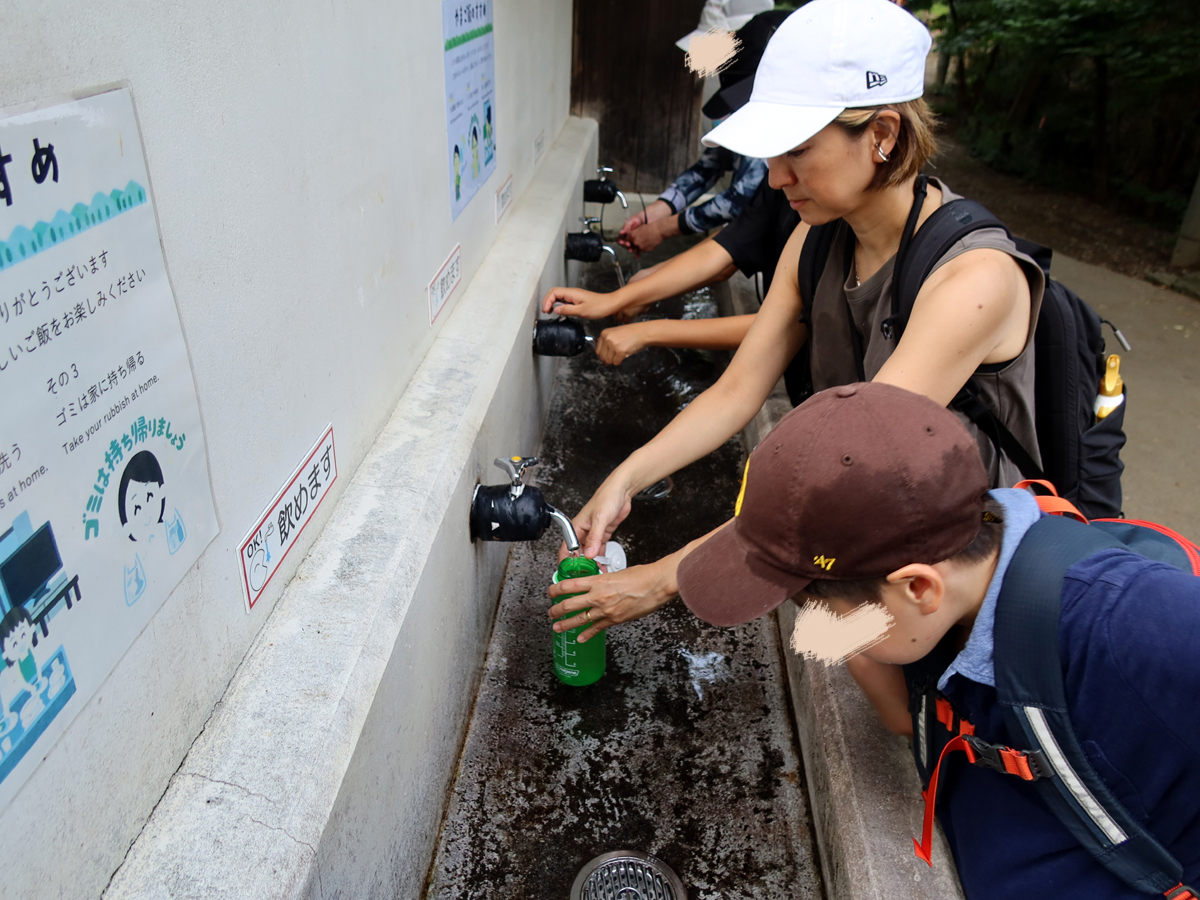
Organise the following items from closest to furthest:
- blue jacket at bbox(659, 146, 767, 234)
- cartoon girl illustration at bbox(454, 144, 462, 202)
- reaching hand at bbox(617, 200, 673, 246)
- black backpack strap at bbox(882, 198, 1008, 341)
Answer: black backpack strap at bbox(882, 198, 1008, 341), cartoon girl illustration at bbox(454, 144, 462, 202), blue jacket at bbox(659, 146, 767, 234), reaching hand at bbox(617, 200, 673, 246)

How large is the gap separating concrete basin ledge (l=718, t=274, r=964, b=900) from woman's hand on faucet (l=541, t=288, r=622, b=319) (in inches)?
67.8

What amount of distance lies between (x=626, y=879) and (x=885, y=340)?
146cm

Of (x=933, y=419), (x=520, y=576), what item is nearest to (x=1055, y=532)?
(x=933, y=419)

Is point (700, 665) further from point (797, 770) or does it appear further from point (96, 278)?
point (96, 278)

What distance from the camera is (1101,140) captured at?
32.5 ft

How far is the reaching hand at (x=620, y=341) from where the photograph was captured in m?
3.21

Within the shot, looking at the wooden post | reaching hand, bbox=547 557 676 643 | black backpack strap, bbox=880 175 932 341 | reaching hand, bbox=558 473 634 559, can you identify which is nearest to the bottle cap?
black backpack strap, bbox=880 175 932 341

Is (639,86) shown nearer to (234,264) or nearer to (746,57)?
(746,57)

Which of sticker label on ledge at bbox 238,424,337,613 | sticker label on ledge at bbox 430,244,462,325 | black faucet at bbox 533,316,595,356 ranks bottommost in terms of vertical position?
black faucet at bbox 533,316,595,356

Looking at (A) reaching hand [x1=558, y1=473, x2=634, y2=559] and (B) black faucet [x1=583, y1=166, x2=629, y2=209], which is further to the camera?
(B) black faucet [x1=583, y1=166, x2=629, y2=209]

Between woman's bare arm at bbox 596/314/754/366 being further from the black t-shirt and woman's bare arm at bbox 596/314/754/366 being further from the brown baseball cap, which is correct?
the brown baseball cap

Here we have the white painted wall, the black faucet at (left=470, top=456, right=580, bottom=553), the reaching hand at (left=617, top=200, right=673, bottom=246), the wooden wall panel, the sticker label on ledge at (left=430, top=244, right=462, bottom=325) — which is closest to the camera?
the white painted wall

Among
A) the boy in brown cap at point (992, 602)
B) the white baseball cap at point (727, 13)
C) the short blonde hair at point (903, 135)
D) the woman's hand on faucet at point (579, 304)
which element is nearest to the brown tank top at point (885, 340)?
the short blonde hair at point (903, 135)

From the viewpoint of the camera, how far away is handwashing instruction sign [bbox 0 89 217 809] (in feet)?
2.90
